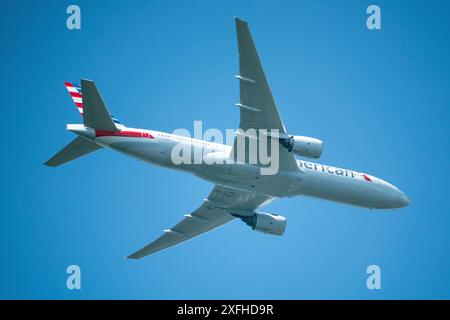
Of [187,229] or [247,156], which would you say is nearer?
[247,156]

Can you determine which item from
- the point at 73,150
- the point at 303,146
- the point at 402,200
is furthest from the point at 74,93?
the point at 402,200

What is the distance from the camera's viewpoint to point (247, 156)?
121 ft

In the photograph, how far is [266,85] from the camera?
110 feet

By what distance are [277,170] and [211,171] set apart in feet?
11.7

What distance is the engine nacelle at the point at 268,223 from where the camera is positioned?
42.6 m

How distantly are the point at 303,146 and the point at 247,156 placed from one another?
9.70 feet

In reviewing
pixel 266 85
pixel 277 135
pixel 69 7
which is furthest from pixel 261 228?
→ pixel 69 7

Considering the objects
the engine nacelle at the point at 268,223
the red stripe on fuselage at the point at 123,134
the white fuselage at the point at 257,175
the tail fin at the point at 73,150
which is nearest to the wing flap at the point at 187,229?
the engine nacelle at the point at 268,223

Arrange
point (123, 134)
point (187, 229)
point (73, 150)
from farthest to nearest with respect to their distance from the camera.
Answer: point (187, 229) → point (73, 150) → point (123, 134)

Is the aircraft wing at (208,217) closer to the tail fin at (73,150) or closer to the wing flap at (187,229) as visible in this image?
the wing flap at (187,229)

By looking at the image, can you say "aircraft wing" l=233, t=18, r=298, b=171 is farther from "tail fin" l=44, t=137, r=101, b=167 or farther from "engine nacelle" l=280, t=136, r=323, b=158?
"tail fin" l=44, t=137, r=101, b=167

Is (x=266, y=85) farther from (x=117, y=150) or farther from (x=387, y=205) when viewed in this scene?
(x=387, y=205)

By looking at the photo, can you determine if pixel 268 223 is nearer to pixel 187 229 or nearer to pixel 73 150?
pixel 187 229

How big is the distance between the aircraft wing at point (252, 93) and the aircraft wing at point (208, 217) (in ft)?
16.8
